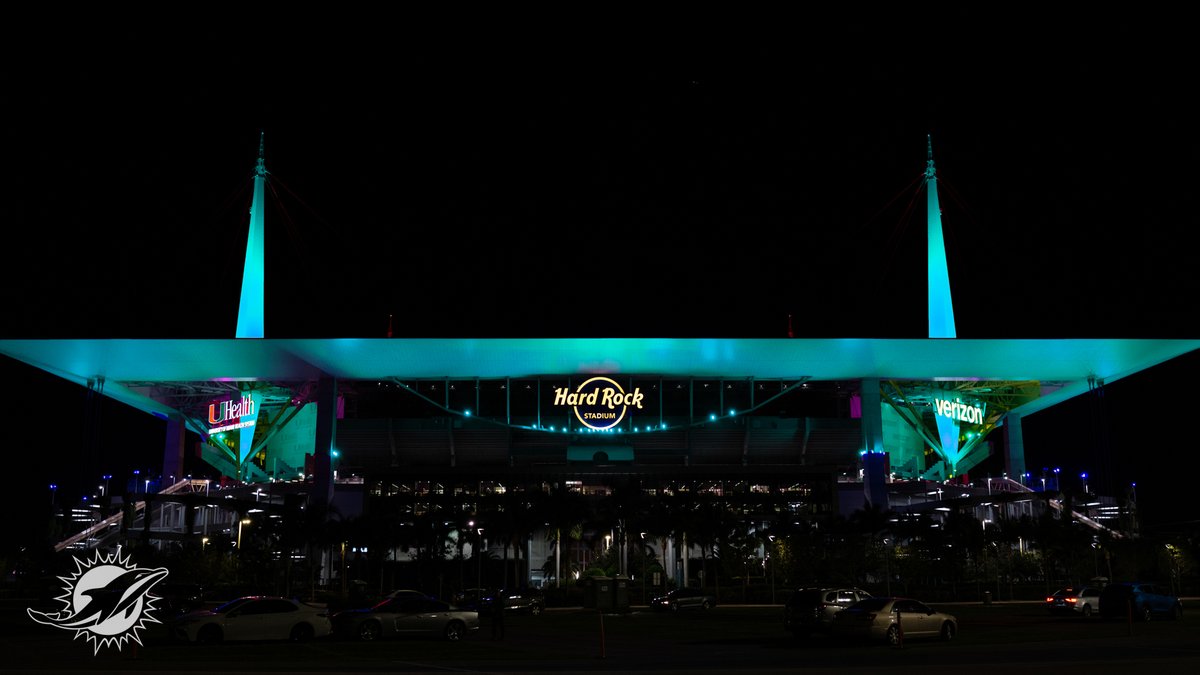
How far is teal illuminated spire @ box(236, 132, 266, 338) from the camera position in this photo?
88.8 meters

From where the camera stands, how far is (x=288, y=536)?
6169 centimetres

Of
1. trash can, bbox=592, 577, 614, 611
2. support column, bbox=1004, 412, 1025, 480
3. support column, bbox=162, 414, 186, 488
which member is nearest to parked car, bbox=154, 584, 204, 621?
trash can, bbox=592, 577, 614, 611

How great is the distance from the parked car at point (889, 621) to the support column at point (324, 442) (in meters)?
51.7

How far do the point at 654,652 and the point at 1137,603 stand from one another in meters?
19.4

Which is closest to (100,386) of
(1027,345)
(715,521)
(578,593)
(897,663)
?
(578,593)

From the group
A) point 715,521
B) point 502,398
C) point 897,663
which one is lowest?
point 897,663

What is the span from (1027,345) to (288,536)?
46.0m

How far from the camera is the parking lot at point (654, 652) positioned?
69.4 ft

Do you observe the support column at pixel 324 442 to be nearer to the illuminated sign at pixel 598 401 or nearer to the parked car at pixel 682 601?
the illuminated sign at pixel 598 401

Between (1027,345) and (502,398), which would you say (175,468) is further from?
(1027,345)

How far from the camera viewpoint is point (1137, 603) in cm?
3588

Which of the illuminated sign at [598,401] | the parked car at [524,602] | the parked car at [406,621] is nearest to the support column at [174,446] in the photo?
the illuminated sign at [598,401]

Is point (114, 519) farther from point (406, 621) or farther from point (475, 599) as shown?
point (406, 621)

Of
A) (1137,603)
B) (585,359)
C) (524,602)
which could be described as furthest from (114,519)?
(1137,603)
